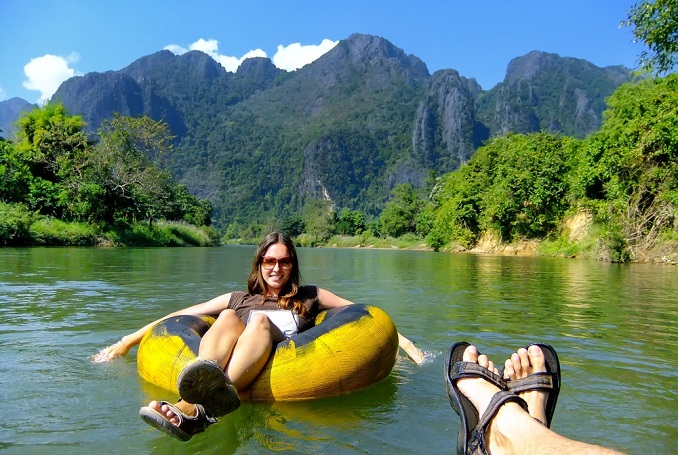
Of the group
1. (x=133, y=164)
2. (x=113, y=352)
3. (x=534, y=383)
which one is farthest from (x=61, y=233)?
(x=534, y=383)

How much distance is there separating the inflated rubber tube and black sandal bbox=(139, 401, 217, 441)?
2.06ft

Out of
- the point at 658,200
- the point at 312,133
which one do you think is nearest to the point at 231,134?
the point at 312,133

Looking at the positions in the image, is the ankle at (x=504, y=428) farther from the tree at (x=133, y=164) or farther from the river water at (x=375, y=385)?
the tree at (x=133, y=164)

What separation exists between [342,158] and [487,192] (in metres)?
129

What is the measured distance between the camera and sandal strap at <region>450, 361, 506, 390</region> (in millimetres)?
2697

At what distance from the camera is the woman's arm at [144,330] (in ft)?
13.8

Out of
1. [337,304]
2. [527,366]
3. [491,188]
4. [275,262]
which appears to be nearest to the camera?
[527,366]

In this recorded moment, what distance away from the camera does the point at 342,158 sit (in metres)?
166

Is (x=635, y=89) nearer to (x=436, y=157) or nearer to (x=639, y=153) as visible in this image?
(x=639, y=153)

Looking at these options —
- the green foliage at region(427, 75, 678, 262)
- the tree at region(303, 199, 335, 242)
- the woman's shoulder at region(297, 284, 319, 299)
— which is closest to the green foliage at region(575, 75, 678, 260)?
the green foliage at region(427, 75, 678, 262)

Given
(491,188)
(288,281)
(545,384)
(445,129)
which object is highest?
(445,129)

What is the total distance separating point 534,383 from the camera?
2.67 m

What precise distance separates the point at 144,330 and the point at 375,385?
189cm

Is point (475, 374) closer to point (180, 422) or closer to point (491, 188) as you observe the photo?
point (180, 422)
